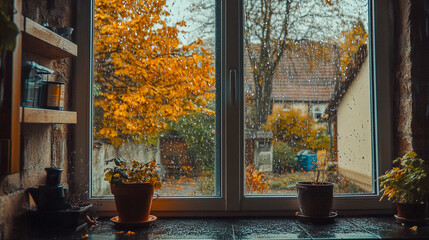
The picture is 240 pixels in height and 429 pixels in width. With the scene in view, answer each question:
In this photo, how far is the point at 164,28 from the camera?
87.3 inches

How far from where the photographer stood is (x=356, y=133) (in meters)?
2.27

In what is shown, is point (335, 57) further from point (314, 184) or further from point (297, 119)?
point (314, 184)

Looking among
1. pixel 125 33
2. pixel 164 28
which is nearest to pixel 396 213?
pixel 164 28

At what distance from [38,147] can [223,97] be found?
0.94 meters

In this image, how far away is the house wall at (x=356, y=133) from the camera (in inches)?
88.7

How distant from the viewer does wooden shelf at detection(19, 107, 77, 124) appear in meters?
1.53

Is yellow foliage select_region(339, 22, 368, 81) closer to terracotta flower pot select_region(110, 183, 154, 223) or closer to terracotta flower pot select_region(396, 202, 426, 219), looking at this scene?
terracotta flower pot select_region(396, 202, 426, 219)

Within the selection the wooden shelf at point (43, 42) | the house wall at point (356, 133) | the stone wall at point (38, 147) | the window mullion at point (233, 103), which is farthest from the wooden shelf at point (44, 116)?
the house wall at point (356, 133)

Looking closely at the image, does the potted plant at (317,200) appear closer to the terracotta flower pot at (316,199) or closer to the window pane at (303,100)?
the terracotta flower pot at (316,199)

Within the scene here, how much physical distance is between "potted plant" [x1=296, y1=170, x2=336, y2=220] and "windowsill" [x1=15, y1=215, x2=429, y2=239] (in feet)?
0.20

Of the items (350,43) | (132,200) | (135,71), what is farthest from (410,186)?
(135,71)

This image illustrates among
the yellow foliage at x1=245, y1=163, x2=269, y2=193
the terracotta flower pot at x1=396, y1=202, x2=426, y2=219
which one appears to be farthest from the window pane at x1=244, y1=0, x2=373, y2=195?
the terracotta flower pot at x1=396, y1=202, x2=426, y2=219

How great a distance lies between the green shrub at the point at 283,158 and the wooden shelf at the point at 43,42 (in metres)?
1.13

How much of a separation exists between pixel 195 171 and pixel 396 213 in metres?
1.09
